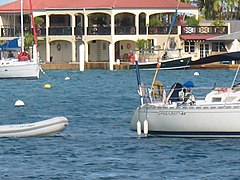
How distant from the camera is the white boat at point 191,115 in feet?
109

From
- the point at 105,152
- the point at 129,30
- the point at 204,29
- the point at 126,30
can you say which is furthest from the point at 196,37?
the point at 105,152

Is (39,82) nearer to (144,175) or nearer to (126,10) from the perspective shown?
(126,10)

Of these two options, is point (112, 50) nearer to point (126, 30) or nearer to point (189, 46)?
point (126, 30)

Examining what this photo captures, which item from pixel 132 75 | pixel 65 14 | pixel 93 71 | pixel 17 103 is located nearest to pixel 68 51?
pixel 65 14

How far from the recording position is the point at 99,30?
108 metres

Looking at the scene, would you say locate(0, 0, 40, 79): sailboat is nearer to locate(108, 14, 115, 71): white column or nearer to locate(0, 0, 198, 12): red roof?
locate(108, 14, 115, 71): white column

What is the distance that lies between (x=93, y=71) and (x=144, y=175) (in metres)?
72.5

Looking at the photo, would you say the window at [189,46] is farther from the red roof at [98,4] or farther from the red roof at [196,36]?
the red roof at [98,4]

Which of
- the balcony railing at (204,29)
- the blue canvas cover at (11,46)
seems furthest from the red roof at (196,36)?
the blue canvas cover at (11,46)

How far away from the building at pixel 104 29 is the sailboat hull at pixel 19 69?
74.7 feet

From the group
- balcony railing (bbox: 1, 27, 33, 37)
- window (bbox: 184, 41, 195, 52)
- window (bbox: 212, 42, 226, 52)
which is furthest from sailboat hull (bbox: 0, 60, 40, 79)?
window (bbox: 212, 42, 226, 52)

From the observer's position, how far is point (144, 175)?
28.6 m

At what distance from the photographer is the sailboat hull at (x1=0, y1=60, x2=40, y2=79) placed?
81.1 metres

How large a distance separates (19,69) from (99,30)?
1103 inches
